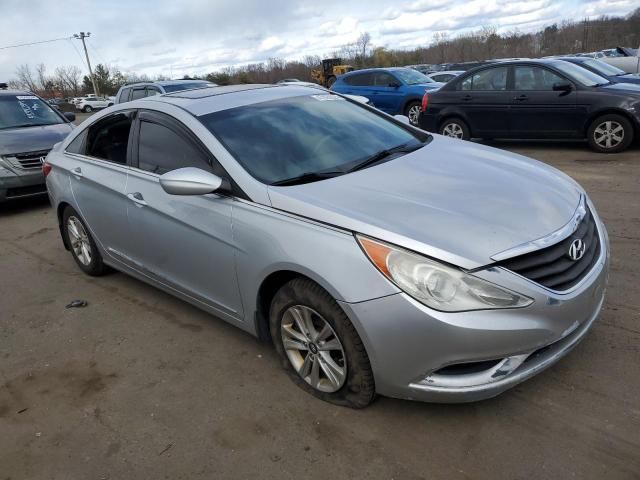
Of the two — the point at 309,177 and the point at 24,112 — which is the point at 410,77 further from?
the point at 309,177

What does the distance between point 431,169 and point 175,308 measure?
2.27 m

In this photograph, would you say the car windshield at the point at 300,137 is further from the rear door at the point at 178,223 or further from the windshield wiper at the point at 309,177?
the rear door at the point at 178,223

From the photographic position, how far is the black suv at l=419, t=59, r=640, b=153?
8.38 m

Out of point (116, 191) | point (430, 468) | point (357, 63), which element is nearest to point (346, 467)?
point (430, 468)

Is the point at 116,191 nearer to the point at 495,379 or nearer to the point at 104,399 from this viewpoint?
the point at 104,399

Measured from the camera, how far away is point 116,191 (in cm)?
405

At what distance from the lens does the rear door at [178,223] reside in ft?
10.5

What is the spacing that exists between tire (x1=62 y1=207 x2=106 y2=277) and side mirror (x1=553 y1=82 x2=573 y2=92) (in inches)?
289

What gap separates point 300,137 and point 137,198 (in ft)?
4.10

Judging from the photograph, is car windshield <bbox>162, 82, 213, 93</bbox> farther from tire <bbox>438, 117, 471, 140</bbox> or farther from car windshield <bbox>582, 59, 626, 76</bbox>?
car windshield <bbox>582, 59, 626, 76</bbox>

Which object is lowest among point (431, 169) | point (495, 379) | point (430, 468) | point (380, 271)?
point (430, 468)

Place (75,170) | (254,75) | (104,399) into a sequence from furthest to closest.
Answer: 1. (254,75)
2. (75,170)
3. (104,399)

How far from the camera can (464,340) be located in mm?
2307

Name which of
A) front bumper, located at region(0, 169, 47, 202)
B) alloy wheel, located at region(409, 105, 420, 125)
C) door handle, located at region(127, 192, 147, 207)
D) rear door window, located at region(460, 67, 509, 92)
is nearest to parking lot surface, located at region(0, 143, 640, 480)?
door handle, located at region(127, 192, 147, 207)
